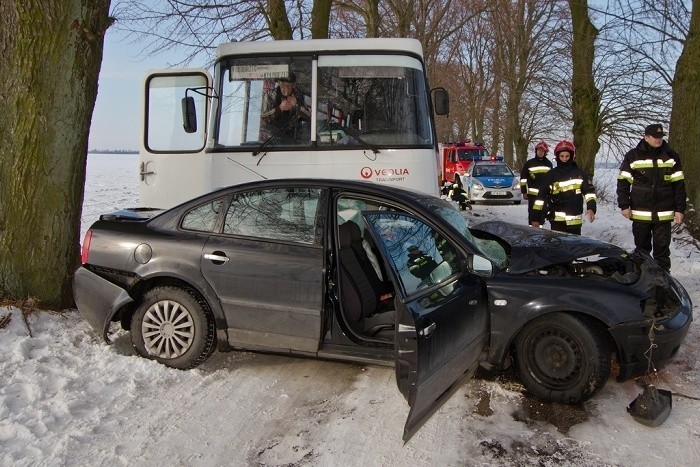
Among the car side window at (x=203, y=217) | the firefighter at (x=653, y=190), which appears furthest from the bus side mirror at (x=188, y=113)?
the firefighter at (x=653, y=190)

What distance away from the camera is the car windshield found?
413 centimetres

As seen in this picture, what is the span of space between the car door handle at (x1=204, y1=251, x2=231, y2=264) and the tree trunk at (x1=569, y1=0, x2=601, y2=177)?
12.9m

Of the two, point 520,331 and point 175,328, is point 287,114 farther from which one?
point 520,331

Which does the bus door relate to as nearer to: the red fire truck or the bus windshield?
the bus windshield

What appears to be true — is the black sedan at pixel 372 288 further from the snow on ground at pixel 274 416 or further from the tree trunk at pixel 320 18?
the tree trunk at pixel 320 18

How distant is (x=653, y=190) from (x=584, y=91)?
984cm

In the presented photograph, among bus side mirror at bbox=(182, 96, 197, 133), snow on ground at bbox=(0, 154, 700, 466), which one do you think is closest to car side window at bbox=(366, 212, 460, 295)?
snow on ground at bbox=(0, 154, 700, 466)

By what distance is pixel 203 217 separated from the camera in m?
4.56

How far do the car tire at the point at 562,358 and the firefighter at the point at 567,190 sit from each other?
12.9ft

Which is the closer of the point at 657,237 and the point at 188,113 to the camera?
the point at 188,113

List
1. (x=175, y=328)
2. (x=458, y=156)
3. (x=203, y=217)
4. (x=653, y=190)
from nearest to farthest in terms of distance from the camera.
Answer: (x=175, y=328) → (x=203, y=217) → (x=653, y=190) → (x=458, y=156)

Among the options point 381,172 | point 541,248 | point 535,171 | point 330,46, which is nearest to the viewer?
point 541,248

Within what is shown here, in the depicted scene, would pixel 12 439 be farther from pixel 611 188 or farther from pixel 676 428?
pixel 611 188

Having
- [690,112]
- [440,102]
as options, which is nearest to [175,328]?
[440,102]
